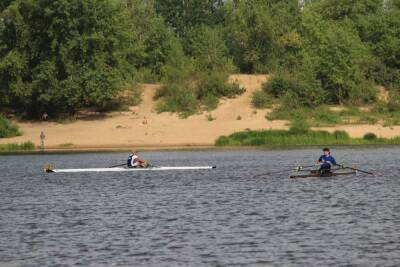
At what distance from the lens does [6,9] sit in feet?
314

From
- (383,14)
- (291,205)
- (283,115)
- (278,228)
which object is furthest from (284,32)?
(278,228)

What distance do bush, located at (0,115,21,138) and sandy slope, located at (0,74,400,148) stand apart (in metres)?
1.09

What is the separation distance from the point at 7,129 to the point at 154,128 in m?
14.4

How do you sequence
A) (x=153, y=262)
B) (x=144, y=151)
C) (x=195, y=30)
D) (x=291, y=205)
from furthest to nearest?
(x=195, y=30), (x=144, y=151), (x=291, y=205), (x=153, y=262)

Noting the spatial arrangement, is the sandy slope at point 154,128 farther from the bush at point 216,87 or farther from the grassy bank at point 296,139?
the bush at point 216,87

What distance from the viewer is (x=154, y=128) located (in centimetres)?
9238

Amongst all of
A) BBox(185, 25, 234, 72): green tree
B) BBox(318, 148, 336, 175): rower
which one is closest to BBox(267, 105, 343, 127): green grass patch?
BBox(185, 25, 234, 72): green tree

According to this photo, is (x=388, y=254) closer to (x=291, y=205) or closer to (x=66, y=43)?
(x=291, y=205)

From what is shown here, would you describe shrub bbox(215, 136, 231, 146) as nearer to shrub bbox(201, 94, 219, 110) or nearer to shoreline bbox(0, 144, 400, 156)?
→ shoreline bbox(0, 144, 400, 156)

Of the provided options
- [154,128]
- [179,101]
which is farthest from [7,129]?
[179,101]

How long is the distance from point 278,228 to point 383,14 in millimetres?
79067

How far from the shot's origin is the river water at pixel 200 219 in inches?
1183

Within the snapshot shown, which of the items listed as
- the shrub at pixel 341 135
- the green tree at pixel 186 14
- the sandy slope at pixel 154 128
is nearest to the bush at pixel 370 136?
the sandy slope at pixel 154 128

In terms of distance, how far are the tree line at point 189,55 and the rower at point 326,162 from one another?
135 feet
